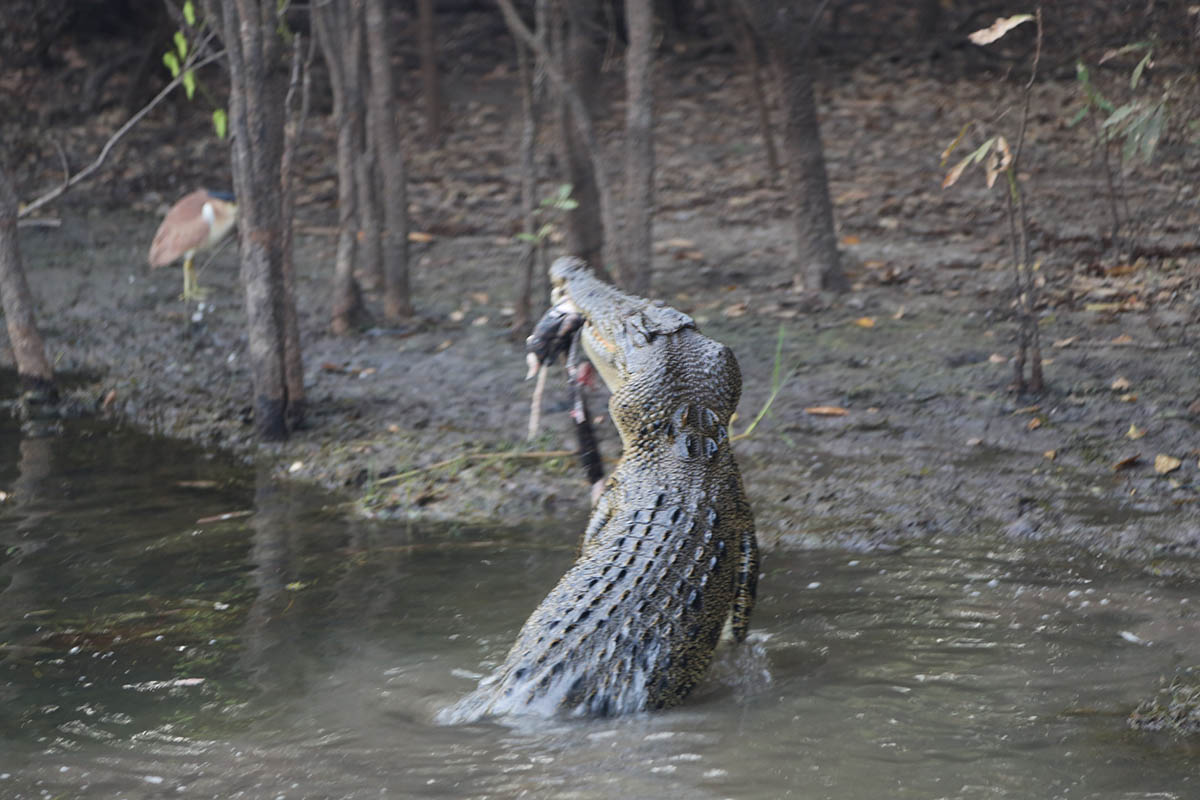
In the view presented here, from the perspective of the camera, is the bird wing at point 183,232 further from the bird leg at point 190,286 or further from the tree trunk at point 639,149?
the tree trunk at point 639,149

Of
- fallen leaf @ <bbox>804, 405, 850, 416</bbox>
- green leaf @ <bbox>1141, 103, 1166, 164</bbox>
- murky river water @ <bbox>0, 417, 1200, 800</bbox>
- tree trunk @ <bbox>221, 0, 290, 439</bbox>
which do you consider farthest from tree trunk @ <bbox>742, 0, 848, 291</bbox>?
murky river water @ <bbox>0, 417, 1200, 800</bbox>

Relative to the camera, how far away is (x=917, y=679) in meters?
3.69

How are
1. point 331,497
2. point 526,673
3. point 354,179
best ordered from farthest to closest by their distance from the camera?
1. point 354,179
2. point 331,497
3. point 526,673

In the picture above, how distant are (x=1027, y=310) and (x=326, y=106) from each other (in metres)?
9.54

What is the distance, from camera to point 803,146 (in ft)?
25.0

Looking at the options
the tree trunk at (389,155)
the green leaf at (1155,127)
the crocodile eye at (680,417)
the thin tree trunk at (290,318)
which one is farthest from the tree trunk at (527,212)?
the crocodile eye at (680,417)

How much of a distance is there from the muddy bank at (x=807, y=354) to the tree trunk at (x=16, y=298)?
43 centimetres

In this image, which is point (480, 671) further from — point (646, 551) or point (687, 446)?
point (687, 446)

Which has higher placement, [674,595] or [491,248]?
[491,248]

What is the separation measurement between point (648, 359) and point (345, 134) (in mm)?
4237

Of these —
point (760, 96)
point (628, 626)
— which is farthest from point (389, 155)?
point (628, 626)

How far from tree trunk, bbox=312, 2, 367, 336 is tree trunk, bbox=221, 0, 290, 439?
1.14 meters

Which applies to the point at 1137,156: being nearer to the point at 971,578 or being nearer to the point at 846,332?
the point at 846,332

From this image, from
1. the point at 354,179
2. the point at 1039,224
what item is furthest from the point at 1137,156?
the point at 354,179
